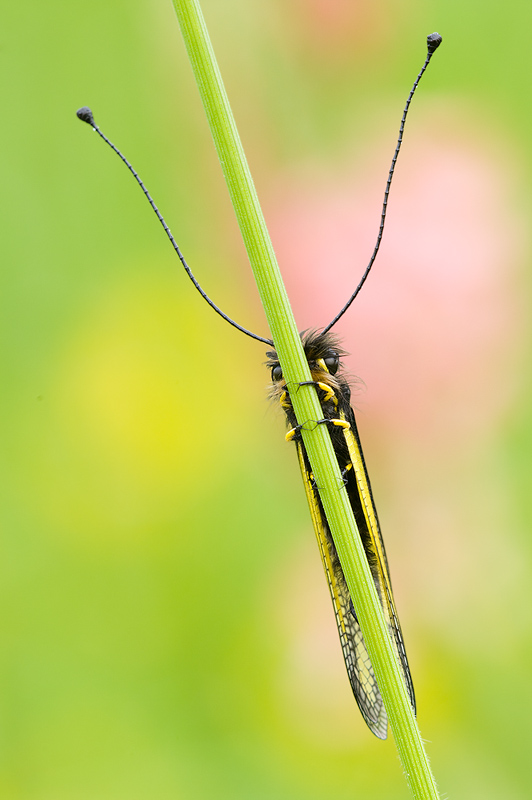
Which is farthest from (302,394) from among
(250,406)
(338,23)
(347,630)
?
(338,23)

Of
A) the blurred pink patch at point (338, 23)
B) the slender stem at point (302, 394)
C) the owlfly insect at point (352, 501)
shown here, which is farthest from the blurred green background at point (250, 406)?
the slender stem at point (302, 394)

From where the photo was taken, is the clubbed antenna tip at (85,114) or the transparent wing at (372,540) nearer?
the clubbed antenna tip at (85,114)

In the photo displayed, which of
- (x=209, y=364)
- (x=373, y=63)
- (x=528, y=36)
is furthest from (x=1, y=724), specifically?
(x=528, y=36)

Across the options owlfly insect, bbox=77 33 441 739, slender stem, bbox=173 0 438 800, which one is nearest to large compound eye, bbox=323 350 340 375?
owlfly insect, bbox=77 33 441 739

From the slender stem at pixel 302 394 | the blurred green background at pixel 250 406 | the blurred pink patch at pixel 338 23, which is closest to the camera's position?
the slender stem at pixel 302 394

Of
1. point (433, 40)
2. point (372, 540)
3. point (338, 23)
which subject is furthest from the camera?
point (338, 23)

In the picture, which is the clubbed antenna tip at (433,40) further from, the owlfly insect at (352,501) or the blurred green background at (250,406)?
the blurred green background at (250,406)

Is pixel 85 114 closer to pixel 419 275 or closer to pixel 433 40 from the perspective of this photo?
pixel 433 40
